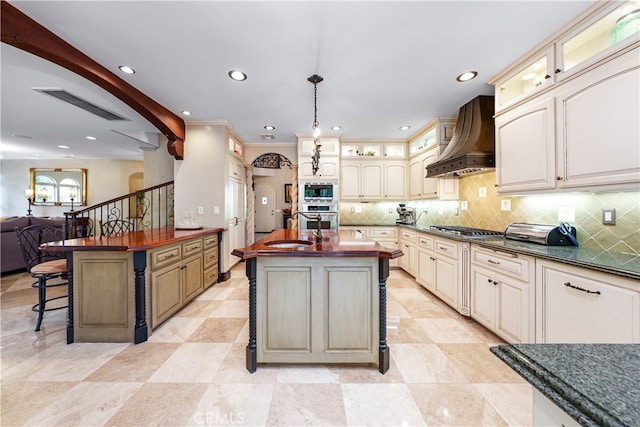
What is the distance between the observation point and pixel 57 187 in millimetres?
7547

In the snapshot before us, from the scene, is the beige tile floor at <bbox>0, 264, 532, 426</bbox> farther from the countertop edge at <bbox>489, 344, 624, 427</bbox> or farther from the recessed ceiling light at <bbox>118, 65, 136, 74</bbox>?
the recessed ceiling light at <bbox>118, 65, 136, 74</bbox>

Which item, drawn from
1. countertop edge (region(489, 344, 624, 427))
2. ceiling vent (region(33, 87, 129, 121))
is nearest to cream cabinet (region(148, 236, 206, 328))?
ceiling vent (region(33, 87, 129, 121))

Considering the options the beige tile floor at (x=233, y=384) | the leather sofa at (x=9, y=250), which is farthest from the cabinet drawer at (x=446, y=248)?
the leather sofa at (x=9, y=250)

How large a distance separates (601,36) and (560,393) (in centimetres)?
269

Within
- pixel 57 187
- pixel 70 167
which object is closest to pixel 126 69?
pixel 70 167

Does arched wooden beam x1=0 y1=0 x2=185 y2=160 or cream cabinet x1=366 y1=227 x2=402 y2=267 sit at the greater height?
arched wooden beam x1=0 y1=0 x2=185 y2=160

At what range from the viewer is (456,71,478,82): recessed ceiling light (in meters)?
2.56

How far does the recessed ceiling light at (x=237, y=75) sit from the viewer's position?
8.32 feet

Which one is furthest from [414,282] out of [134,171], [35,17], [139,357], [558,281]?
[134,171]

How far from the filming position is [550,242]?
2049 mm

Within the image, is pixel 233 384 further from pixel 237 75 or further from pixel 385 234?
pixel 385 234

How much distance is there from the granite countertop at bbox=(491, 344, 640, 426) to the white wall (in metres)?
9.40

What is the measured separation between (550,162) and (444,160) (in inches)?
46.4

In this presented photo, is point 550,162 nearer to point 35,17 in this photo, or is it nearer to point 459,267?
point 459,267
